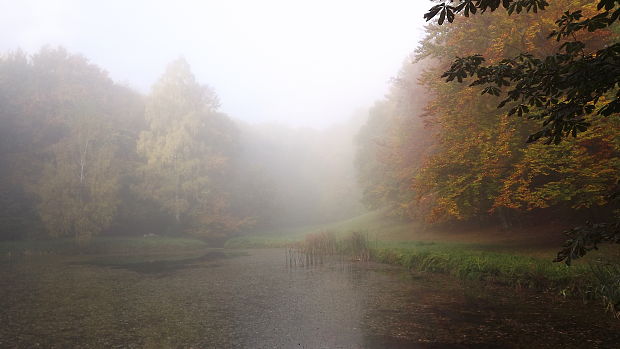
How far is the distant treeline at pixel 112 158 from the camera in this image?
30.6 m

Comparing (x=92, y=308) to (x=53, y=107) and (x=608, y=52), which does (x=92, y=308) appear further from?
(x=53, y=107)

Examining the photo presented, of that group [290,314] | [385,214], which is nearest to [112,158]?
[385,214]

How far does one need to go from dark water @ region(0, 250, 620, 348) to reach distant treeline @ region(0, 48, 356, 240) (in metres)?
15.6

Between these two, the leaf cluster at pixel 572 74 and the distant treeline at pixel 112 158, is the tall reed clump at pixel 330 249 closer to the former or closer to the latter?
the distant treeline at pixel 112 158

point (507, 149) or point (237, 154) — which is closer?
point (507, 149)

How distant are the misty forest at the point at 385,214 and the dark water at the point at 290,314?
85 mm

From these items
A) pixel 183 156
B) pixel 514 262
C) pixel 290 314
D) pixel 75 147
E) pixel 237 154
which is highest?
pixel 237 154

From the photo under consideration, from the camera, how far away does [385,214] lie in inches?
1460

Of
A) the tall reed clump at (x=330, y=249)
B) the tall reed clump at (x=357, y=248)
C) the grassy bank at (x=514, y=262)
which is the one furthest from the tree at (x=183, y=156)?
the grassy bank at (x=514, y=262)

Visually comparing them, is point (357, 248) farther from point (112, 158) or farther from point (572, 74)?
point (112, 158)

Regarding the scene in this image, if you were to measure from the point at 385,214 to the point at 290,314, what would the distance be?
27818 mm

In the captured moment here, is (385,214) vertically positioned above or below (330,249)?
above

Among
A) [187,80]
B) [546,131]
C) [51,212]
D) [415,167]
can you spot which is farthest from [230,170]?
[546,131]

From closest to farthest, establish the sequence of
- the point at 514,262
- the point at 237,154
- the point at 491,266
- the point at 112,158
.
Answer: the point at 514,262 < the point at 491,266 < the point at 112,158 < the point at 237,154
